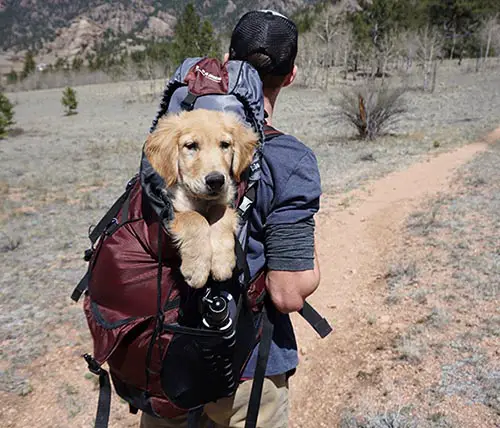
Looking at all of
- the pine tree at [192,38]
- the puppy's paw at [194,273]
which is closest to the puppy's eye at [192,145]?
the puppy's paw at [194,273]

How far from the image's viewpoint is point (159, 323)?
1511mm

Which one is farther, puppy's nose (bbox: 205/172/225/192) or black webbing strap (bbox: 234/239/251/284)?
puppy's nose (bbox: 205/172/225/192)

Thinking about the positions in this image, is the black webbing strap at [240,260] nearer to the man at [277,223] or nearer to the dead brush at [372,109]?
the man at [277,223]

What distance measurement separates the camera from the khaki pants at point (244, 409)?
1904 mm

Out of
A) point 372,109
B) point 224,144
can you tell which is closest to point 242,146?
point 224,144

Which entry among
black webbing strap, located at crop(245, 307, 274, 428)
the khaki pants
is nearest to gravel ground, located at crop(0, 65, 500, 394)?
the khaki pants

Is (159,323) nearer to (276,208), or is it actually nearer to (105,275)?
(105,275)

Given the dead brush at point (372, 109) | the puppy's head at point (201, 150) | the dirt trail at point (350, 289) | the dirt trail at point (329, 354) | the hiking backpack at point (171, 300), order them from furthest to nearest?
1. the dead brush at point (372, 109)
2. the dirt trail at point (350, 289)
3. the dirt trail at point (329, 354)
4. the puppy's head at point (201, 150)
5. the hiking backpack at point (171, 300)

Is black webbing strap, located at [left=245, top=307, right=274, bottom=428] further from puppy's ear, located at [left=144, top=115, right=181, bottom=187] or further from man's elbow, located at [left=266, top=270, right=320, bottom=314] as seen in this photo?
puppy's ear, located at [left=144, top=115, right=181, bottom=187]

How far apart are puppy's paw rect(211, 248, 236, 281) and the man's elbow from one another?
17cm

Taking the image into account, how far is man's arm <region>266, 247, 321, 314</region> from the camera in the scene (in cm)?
170

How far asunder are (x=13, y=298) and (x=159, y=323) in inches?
203

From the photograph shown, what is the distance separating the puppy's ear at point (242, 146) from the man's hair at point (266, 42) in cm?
26

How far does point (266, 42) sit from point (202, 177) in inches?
24.2
